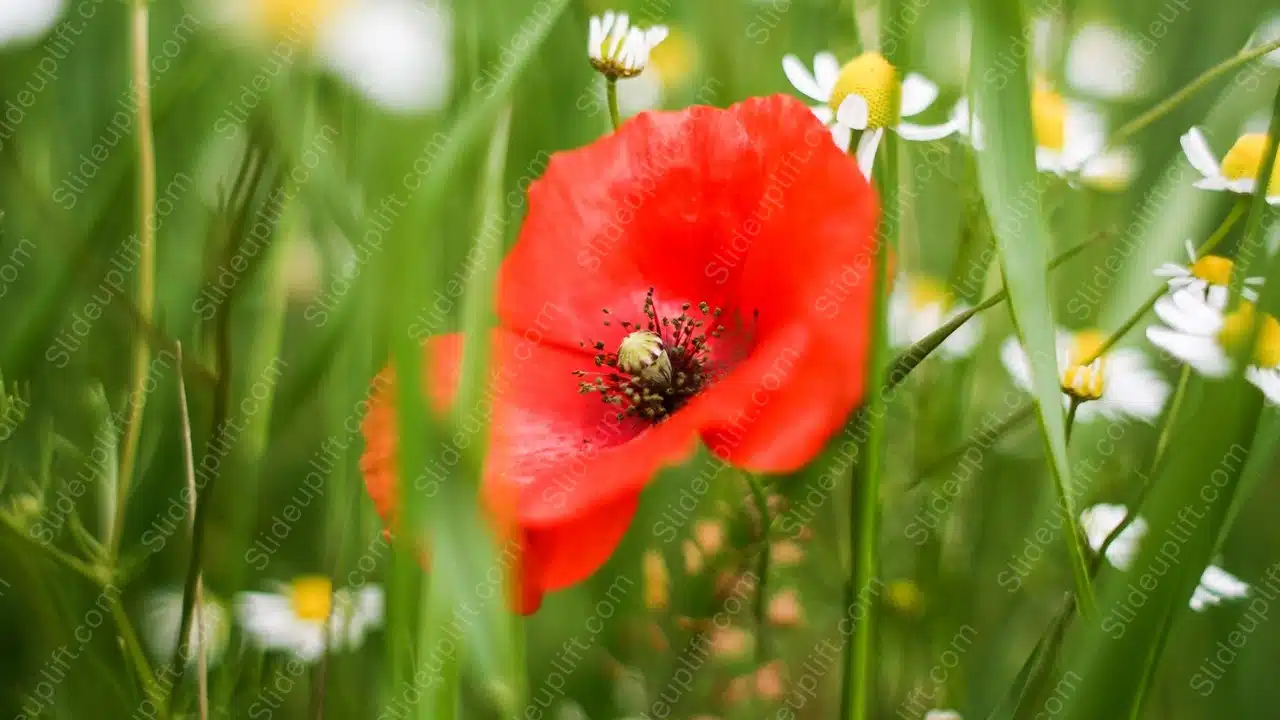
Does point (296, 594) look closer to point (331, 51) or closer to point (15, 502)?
point (15, 502)

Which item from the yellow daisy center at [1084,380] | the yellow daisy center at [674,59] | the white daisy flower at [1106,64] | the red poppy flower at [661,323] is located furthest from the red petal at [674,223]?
the white daisy flower at [1106,64]

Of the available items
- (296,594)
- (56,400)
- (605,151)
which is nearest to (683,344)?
(605,151)

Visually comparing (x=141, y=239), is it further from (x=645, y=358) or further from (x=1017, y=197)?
(x=1017, y=197)

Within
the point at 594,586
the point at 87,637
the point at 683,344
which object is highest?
the point at 683,344

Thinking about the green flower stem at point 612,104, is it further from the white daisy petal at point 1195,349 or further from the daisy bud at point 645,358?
the white daisy petal at point 1195,349

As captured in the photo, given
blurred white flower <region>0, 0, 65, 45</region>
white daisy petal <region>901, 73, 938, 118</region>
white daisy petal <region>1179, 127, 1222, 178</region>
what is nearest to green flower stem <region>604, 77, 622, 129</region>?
white daisy petal <region>901, 73, 938, 118</region>

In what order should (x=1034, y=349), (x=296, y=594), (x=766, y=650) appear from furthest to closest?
(x=296, y=594) → (x=766, y=650) → (x=1034, y=349)

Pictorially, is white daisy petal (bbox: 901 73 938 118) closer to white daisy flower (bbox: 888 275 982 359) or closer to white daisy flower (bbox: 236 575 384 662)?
white daisy flower (bbox: 888 275 982 359)

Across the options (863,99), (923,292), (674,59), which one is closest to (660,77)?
(674,59)
